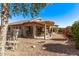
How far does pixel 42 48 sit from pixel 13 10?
592mm

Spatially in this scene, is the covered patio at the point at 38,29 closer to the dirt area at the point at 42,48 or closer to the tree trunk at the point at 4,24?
the dirt area at the point at 42,48

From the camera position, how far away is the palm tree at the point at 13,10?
4.96 m

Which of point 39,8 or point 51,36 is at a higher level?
point 39,8

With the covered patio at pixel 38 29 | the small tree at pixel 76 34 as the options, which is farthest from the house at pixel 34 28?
the small tree at pixel 76 34

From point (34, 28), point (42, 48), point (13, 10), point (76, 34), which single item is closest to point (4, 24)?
point (13, 10)

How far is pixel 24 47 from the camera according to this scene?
499 cm

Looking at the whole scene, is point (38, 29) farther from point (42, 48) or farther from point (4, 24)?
point (4, 24)

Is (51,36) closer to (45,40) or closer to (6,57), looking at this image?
(45,40)

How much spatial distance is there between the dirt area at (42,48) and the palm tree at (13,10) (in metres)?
0.21

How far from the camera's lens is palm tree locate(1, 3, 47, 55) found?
4965mm

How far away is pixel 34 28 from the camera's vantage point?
497cm

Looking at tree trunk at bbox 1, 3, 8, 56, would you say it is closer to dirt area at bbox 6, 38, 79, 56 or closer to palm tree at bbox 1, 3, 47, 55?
palm tree at bbox 1, 3, 47, 55

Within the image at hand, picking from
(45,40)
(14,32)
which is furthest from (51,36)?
(14,32)

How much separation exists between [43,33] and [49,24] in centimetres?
15
